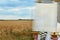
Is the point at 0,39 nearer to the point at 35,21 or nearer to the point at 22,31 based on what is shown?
the point at 22,31

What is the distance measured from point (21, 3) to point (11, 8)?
0.58 ft

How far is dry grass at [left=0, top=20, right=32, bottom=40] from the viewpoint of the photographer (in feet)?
6.13

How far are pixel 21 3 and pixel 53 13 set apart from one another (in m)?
0.54

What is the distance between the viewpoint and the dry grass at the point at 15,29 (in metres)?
1.87

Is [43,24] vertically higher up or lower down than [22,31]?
higher up

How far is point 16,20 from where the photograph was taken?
1876mm

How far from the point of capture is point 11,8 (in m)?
1.87

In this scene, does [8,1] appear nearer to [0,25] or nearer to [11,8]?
[11,8]

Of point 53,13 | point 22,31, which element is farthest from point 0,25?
point 53,13

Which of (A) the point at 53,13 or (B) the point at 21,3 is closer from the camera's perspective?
(A) the point at 53,13

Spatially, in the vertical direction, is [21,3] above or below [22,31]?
above

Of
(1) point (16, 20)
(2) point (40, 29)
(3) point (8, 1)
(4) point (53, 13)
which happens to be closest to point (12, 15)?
(1) point (16, 20)

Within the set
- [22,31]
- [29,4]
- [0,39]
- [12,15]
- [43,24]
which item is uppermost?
[29,4]

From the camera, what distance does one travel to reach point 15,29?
1884 mm
